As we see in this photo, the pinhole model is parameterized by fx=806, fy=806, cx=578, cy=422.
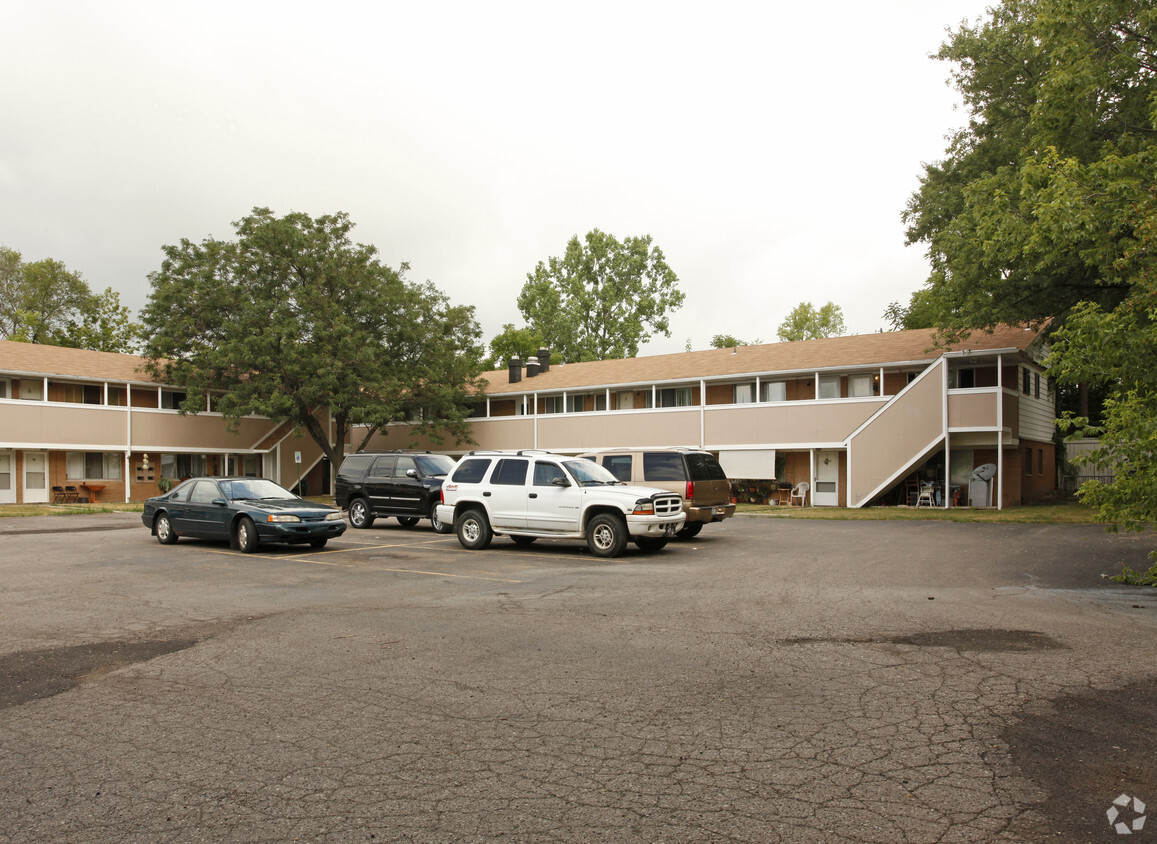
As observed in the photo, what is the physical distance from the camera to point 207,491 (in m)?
16.8

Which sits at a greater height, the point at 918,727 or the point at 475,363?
the point at 475,363

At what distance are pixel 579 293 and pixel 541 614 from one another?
2422 inches

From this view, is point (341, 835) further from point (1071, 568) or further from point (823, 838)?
point (1071, 568)

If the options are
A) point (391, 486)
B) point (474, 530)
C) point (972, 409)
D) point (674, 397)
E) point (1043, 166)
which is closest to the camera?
point (1043, 166)

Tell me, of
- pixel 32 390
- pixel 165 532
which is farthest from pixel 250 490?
pixel 32 390

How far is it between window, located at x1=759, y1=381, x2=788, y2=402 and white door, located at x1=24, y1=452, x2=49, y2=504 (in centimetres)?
3244

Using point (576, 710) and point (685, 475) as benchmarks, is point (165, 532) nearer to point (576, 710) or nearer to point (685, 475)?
point (685, 475)

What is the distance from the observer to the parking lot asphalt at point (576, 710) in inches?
152

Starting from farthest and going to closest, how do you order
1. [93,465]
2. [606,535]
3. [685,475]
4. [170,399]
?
[170,399] → [93,465] → [685,475] → [606,535]

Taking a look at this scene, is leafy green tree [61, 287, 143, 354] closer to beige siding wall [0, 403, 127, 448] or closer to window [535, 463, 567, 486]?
beige siding wall [0, 403, 127, 448]

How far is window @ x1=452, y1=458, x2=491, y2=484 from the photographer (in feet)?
53.5

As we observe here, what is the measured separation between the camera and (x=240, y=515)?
15836 millimetres

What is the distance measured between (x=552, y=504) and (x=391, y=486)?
7.16 m

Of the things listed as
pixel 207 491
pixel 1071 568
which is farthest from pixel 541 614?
pixel 207 491
